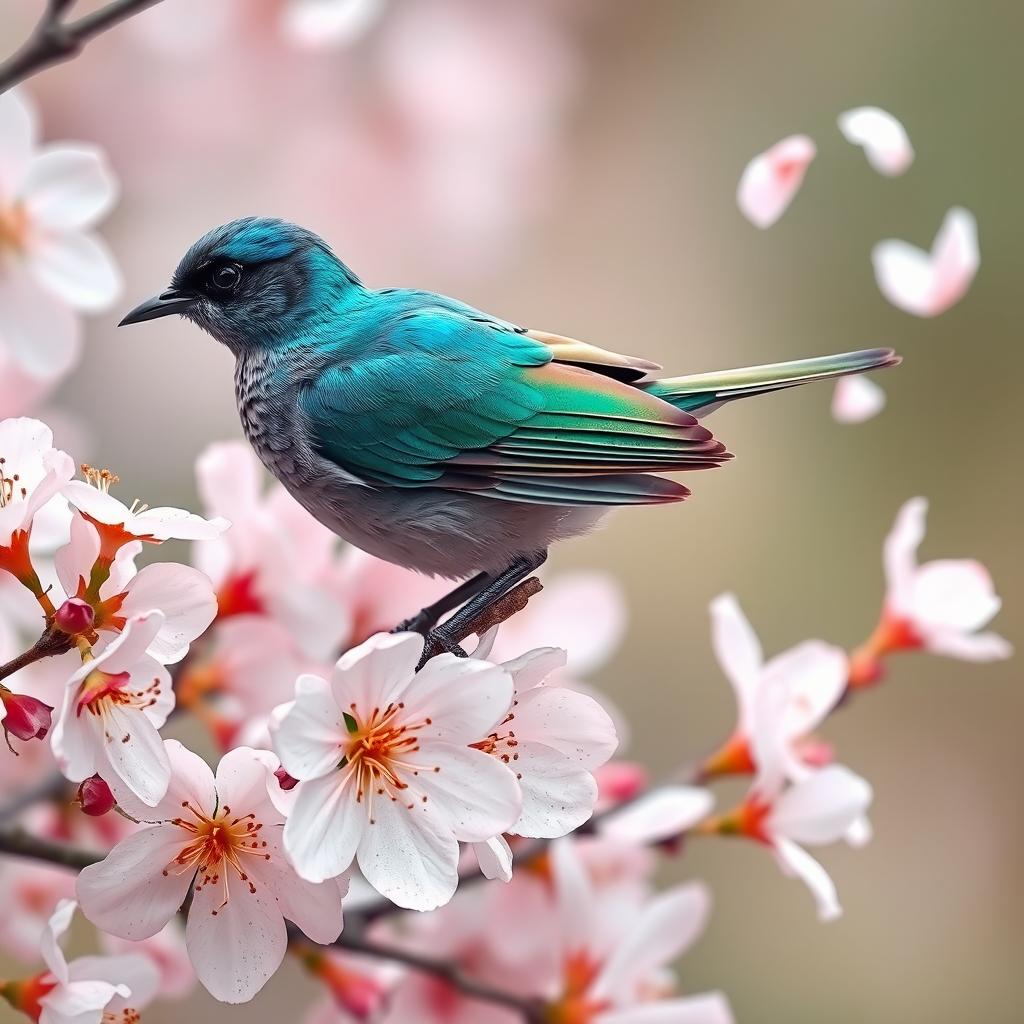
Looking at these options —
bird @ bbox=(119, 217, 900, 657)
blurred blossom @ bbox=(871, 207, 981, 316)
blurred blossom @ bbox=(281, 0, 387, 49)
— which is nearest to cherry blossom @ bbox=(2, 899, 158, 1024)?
bird @ bbox=(119, 217, 900, 657)

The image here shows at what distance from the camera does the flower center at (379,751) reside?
592mm

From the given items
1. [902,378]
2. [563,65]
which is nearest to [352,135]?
[563,65]

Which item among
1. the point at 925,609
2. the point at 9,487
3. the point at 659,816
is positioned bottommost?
the point at 659,816

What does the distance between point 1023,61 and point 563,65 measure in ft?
2.33

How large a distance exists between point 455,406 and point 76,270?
1.02 feet

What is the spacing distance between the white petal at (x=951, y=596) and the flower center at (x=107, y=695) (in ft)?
1.82

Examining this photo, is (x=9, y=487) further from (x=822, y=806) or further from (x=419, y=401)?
(x=822, y=806)

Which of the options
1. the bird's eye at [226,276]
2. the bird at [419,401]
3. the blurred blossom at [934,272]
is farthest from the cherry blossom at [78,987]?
the blurred blossom at [934,272]

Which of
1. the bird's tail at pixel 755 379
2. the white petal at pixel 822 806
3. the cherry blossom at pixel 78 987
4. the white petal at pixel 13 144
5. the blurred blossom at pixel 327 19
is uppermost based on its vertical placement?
the blurred blossom at pixel 327 19

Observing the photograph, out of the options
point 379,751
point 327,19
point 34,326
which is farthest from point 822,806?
point 327,19

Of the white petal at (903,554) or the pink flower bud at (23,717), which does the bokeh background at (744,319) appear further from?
the pink flower bud at (23,717)

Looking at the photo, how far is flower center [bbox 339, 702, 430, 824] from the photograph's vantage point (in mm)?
592

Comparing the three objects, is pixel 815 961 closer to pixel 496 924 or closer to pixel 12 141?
pixel 496 924

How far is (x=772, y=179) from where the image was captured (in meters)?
0.76
